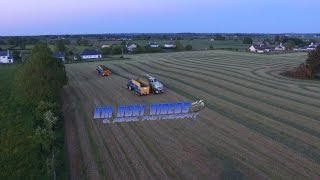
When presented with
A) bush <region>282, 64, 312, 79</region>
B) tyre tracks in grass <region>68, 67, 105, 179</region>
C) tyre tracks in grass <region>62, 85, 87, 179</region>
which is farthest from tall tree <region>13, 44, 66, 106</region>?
bush <region>282, 64, 312, 79</region>

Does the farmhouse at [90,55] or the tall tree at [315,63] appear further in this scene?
the farmhouse at [90,55]

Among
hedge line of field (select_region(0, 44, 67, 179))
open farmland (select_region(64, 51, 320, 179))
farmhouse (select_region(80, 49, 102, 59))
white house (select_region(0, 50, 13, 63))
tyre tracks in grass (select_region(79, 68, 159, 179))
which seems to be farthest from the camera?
farmhouse (select_region(80, 49, 102, 59))

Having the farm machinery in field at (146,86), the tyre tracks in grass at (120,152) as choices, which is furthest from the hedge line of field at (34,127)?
the farm machinery in field at (146,86)

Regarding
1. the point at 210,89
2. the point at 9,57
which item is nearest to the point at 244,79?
the point at 210,89

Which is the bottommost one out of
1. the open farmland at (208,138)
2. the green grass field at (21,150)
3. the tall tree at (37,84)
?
the green grass field at (21,150)

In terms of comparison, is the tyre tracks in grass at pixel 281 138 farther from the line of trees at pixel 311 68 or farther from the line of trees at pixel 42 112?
the line of trees at pixel 311 68

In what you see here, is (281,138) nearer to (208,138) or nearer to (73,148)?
(208,138)

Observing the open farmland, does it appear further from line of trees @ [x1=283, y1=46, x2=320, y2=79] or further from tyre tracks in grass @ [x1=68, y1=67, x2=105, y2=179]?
line of trees @ [x1=283, y1=46, x2=320, y2=79]
